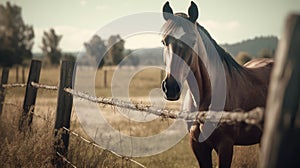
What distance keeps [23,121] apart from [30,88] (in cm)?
59

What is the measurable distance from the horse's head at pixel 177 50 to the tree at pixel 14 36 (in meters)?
33.2

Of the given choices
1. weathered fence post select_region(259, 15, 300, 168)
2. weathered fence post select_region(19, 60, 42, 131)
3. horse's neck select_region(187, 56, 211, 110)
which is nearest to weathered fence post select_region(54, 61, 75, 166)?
weathered fence post select_region(19, 60, 42, 131)

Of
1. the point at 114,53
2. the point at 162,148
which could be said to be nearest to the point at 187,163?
the point at 162,148

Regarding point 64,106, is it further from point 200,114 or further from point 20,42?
point 20,42

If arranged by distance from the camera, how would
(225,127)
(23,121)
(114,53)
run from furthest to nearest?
(114,53) → (23,121) → (225,127)

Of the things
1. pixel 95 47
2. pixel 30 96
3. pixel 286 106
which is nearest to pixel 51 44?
pixel 95 47

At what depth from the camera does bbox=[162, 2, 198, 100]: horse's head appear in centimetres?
256

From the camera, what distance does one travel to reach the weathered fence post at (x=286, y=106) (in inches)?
35.8

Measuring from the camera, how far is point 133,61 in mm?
67750

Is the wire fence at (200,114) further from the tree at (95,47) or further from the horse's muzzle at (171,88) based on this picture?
the tree at (95,47)

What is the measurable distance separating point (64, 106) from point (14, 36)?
127 ft

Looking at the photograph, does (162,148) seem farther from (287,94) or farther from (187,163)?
(287,94)

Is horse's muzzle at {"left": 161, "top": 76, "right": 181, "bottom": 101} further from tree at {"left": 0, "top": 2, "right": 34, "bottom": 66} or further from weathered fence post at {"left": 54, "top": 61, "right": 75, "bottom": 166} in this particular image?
tree at {"left": 0, "top": 2, "right": 34, "bottom": 66}

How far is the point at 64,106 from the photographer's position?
150 inches
